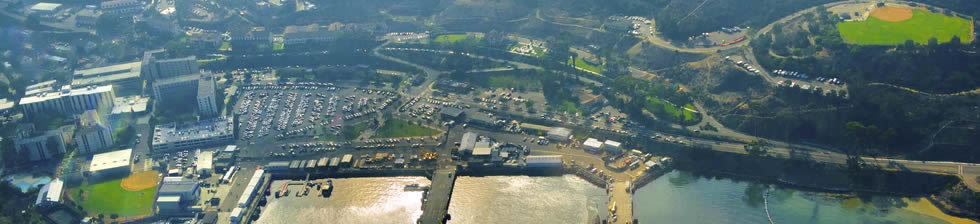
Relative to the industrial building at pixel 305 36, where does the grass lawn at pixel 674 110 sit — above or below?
above

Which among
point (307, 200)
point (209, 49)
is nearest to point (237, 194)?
point (307, 200)

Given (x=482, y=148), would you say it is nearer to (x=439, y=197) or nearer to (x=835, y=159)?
(x=439, y=197)

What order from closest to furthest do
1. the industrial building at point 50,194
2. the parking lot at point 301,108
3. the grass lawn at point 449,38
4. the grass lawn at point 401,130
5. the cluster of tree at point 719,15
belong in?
the industrial building at point 50,194 < the grass lawn at point 401,130 < the parking lot at point 301,108 < the cluster of tree at point 719,15 < the grass lawn at point 449,38

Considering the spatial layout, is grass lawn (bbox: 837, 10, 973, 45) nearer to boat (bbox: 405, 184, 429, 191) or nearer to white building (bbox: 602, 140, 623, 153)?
white building (bbox: 602, 140, 623, 153)

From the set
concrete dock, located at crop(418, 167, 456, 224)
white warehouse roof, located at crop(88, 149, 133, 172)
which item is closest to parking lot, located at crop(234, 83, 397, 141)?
white warehouse roof, located at crop(88, 149, 133, 172)

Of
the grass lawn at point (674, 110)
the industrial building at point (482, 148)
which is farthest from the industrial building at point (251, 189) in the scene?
the grass lawn at point (674, 110)

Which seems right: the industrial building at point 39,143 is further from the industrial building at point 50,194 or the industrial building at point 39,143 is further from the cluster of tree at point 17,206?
the industrial building at point 50,194
